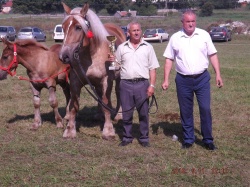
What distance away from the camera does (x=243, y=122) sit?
8727 mm

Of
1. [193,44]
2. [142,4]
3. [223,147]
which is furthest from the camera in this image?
[142,4]

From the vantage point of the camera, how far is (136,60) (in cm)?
671

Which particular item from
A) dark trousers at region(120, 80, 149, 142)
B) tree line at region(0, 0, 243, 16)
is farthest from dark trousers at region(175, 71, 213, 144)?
tree line at region(0, 0, 243, 16)

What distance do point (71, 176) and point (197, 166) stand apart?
1.72 meters

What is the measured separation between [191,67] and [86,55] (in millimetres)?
1780

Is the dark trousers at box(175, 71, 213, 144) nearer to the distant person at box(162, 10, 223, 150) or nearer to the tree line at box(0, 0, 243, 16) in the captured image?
the distant person at box(162, 10, 223, 150)

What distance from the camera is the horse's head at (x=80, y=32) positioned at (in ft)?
21.4

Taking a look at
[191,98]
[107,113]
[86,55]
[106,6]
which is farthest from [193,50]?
[106,6]

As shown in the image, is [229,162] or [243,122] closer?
[229,162]

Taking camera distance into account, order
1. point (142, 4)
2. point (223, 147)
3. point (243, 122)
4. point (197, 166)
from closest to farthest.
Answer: point (197, 166)
point (223, 147)
point (243, 122)
point (142, 4)

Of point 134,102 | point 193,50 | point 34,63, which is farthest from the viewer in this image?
point 34,63

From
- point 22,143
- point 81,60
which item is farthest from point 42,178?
point 81,60

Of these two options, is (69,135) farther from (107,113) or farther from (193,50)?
(193,50)

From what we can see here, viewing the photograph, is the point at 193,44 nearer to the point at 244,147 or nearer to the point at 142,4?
the point at 244,147
